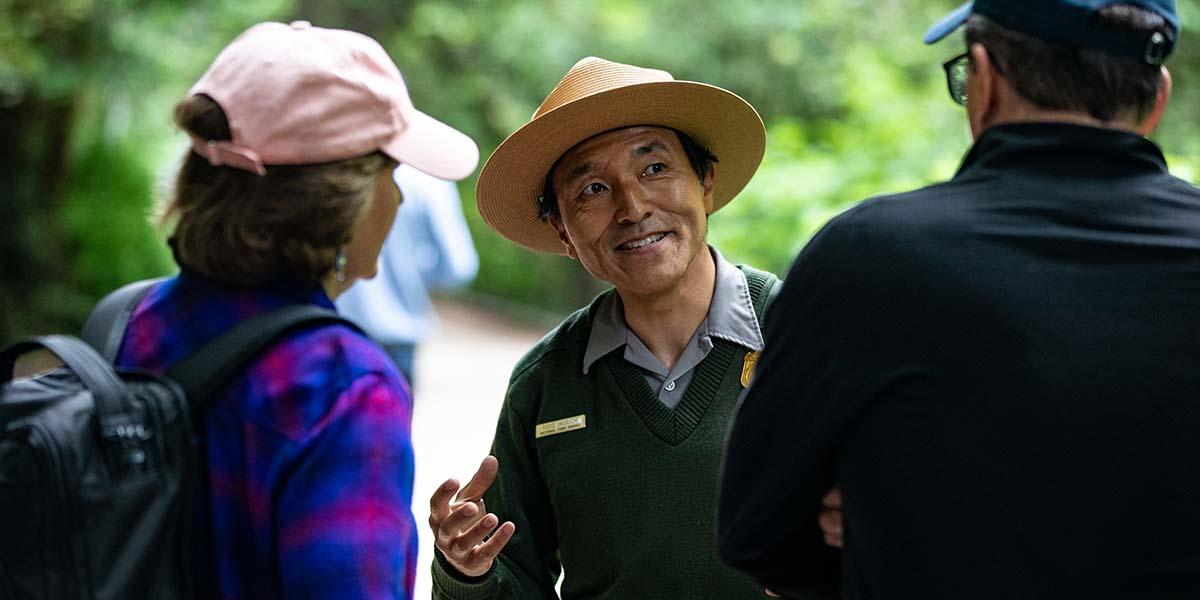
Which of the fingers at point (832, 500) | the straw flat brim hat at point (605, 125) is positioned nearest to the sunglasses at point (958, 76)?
the fingers at point (832, 500)

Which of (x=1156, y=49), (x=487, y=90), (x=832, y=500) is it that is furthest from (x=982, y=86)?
(x=487, y=90)

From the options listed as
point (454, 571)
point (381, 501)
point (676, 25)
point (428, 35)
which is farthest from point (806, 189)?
point (428, 35)

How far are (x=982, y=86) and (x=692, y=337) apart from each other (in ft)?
3.80

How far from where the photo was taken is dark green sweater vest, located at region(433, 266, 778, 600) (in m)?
2.65

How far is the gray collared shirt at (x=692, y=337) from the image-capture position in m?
2.83

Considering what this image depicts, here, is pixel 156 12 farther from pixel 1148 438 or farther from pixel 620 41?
pixel 1148 438

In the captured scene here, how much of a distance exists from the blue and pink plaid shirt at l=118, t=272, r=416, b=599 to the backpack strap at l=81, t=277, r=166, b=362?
0.15m

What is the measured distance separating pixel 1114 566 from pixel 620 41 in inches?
533

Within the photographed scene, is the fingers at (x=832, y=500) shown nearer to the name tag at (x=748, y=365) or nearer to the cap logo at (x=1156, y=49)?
the cap logo at (x=1156, y=49)

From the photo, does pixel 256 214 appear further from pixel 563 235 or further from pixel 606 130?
pixel 563 235

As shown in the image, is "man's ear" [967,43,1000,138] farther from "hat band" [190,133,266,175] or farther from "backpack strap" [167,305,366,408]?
"hat band" [190,133,266,175]

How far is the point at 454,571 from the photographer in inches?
104

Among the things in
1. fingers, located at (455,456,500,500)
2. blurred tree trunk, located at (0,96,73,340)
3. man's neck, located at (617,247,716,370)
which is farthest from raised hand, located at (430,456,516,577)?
blurred tree trunk, located at (0,96,73,340)

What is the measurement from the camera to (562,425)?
281cm
